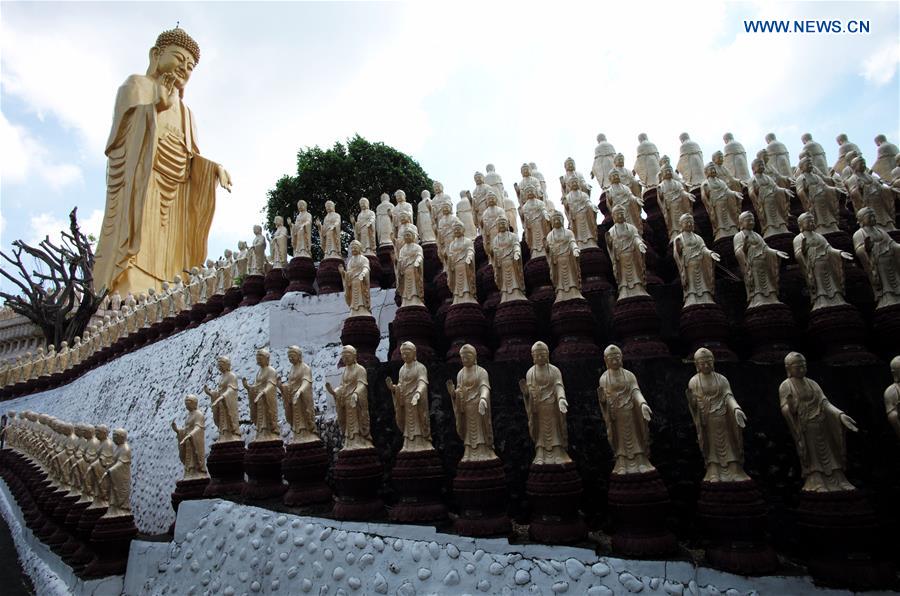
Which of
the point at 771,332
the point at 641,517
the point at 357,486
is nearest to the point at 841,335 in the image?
the point at 771,332

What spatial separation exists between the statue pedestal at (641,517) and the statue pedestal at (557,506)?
0.34 meters

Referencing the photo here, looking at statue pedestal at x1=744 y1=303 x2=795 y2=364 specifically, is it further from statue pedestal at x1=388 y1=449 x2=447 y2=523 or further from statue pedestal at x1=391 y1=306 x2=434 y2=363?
statue pedestal at x1=391 y1=306 x2=434 y2=363

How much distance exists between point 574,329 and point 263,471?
4.17 meters

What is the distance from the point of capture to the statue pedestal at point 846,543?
4660 mm

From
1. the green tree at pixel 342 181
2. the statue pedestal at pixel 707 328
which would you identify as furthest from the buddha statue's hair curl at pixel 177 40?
the statue pedestal at pixel 707 328

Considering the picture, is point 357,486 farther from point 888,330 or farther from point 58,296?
point 58,296

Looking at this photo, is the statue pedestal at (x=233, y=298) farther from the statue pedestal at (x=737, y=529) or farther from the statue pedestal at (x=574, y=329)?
the statue pedestal at (x=737, y=529)

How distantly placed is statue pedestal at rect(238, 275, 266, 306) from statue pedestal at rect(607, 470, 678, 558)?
27.7 ft

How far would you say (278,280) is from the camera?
11.5m

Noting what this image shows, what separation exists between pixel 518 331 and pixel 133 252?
64.6 ft

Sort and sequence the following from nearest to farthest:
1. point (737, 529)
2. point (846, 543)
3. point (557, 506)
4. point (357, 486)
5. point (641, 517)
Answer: point (846, 543)
point (737, 529)
point (641, 517)
point (557, 506)
point (357, 486)

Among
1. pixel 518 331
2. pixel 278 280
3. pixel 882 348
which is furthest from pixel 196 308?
pixel 882 348

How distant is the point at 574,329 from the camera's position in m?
7.30

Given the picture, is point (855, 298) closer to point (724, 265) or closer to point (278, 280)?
point (724, 265)
